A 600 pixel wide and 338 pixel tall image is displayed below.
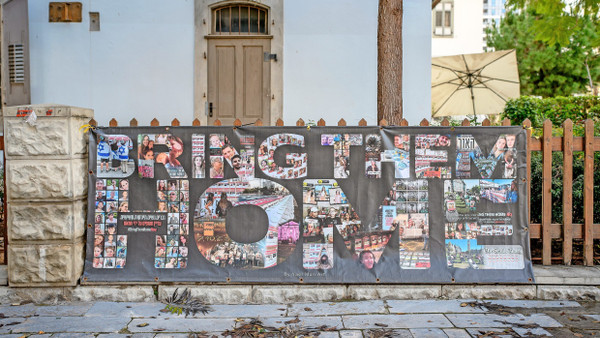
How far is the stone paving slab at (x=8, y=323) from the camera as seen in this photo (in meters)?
4.23

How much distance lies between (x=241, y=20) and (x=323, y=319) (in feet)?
21.9

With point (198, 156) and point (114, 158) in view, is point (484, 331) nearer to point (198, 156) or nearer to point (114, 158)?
point (198, 156)

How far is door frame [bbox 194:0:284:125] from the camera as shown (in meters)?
9.48

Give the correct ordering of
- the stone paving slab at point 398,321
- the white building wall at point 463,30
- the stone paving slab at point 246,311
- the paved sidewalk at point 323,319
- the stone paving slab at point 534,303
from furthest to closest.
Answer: the white building wall at point 463,30 → the stone paving slab at point 534,303 → the stone paving slab at point 246,311 → the stone paving slab at point 398,321 → the paved sidewalk at point 323,319

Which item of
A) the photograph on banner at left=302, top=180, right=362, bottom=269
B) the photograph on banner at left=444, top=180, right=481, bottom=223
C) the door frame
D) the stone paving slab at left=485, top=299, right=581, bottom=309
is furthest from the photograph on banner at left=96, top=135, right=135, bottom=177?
the door frame

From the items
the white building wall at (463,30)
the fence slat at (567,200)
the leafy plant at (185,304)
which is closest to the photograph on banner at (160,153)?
the leafy plant at (185,304)

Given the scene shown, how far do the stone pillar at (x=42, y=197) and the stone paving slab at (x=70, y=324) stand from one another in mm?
527

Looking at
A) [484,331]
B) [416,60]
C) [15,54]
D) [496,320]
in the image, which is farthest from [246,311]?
[15,54]

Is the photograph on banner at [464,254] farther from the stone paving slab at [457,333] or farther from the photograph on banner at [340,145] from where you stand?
the photograph on banner at [340,145]

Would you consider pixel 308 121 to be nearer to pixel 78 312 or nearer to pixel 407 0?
pixel 407 0

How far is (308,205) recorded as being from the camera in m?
4.98

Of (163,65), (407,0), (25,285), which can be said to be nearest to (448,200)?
(25,285)

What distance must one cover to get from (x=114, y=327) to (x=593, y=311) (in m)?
4.03

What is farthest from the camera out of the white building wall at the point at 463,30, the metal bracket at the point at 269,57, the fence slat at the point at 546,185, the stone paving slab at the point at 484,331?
the white building wall at the point at 463,30
